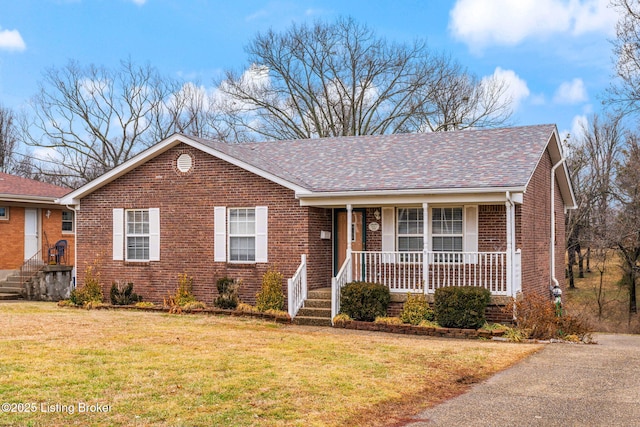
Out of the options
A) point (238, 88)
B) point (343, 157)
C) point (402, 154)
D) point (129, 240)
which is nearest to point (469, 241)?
point (402, 154)

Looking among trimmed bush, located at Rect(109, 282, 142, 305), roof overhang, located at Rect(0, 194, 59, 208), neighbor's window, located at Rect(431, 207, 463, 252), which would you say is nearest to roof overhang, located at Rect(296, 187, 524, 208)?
neighbor's window, located at Rect(431, 207, 463, 252)

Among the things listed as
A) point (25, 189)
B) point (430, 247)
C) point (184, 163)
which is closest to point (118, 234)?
point (184, 163)

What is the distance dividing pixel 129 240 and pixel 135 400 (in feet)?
37.9

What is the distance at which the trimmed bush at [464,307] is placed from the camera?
1425cm

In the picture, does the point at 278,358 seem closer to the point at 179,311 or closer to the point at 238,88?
the point at 179,311

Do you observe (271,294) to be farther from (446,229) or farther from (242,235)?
(446,229)

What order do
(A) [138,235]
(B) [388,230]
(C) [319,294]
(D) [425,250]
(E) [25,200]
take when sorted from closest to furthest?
(D) [425,250], (C) [319,294], (B) [388,230], (A) [138,235], (E) [25,200]

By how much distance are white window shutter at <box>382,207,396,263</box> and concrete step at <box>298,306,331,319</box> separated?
2.00 metres

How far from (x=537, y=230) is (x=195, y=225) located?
892 centimetres

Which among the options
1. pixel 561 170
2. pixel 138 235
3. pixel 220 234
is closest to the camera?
pixel 220 234

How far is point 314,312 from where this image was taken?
16.0 meters

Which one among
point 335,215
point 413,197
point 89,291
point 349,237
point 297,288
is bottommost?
point 89,291

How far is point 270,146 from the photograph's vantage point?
70.1 feet

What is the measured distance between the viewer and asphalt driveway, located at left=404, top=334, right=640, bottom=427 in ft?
24.5
